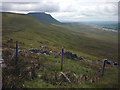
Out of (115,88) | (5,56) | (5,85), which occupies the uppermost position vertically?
(5,56)

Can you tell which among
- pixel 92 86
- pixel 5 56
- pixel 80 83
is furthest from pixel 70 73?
pixel 5 56

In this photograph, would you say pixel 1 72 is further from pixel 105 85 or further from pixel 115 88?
pixel 115 88

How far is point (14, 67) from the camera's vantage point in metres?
19.5

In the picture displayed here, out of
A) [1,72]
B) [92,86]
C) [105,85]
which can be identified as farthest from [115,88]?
[1,72]

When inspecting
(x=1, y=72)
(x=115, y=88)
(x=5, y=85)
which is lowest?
(x=115, y=88)

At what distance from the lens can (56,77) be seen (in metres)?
19.0

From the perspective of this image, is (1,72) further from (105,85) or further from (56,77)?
(105,85)

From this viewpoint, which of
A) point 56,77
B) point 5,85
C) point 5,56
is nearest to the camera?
point 5,85

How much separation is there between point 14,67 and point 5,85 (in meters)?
4.37

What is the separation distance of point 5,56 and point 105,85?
61.6 ft

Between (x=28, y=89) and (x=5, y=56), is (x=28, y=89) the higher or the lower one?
the lower one

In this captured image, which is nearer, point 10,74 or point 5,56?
point 10,74

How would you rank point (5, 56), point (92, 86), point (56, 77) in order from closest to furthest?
point (92, 86) < point (56, 77) < point (5, 56)

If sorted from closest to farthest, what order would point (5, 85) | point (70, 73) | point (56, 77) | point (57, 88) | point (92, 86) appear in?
point (5, 85), point (57, 88), point (92, 86), point (56, 77), point (70, 73)
